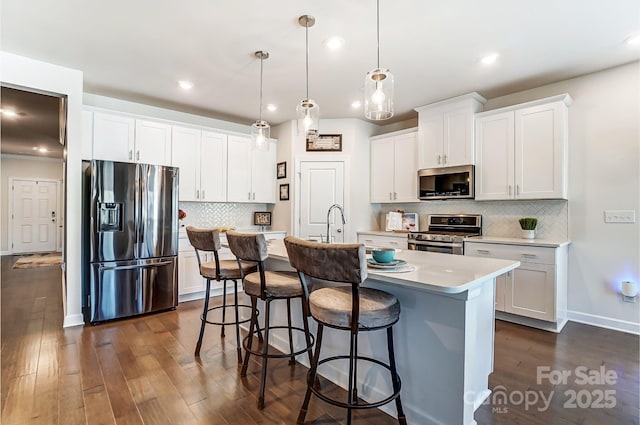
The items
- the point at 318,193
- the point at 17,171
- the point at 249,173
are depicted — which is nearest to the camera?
the point at 318,193

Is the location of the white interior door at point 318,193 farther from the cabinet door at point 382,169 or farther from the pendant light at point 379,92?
the pendant light at point 379,92

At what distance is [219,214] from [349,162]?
2.18 meters

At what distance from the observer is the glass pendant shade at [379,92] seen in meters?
2.08

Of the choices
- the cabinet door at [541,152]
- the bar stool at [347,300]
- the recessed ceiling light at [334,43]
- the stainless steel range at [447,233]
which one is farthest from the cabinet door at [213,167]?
the cabinet door at [541,152]

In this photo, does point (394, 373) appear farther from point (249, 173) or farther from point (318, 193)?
point (249, 173)

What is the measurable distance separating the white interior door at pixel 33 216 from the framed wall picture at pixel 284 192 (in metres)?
7.36

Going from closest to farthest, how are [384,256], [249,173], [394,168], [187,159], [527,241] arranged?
[384,256], [527,241], [187,159], [394,168], [249,173]

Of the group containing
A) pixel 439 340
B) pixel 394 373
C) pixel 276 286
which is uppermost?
pixel 276 286

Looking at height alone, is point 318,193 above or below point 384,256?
above

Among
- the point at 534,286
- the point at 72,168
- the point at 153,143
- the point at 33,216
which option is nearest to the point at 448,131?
the point at 534,286

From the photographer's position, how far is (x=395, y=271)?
163 cm

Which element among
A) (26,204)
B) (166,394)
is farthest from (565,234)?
(26,204)

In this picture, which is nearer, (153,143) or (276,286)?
(276,286)

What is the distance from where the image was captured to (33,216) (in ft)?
27.2
